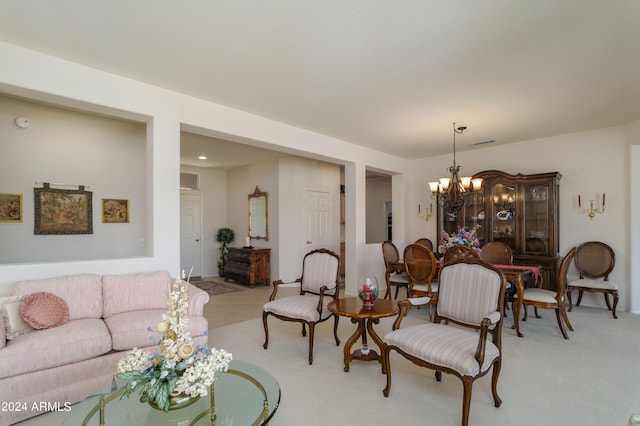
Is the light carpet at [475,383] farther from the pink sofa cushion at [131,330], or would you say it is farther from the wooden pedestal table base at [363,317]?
the pink sofa cushion at [131,330]

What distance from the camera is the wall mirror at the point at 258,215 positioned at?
22.8 feet

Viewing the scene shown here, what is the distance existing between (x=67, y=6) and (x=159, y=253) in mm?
2091

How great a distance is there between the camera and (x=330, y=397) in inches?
94.1

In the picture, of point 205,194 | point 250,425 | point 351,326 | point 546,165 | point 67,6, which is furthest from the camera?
point 205,194

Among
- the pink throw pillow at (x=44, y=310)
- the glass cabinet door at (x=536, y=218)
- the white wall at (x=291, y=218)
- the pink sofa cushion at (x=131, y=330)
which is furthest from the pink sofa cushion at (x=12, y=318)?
the glass cabinet door at (x=536, y=218)

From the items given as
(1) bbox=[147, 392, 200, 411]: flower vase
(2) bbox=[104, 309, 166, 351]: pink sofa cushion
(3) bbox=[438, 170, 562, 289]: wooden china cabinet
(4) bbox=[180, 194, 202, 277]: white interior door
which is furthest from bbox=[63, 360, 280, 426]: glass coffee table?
(4) bbox=[180, 194, 202, 277]: white interior door

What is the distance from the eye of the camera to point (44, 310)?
2385mm

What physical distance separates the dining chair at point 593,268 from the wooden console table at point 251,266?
5144 millimetres

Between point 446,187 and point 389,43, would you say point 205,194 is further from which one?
point 389,43

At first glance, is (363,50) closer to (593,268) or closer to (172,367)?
(172,367)

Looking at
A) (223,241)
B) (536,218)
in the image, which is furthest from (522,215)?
(223,241)

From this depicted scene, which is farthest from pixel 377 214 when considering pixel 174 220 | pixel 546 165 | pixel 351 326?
pixel 174 220

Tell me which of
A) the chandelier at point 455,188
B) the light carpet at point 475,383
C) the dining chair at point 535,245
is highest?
the chandelier at point 455,188

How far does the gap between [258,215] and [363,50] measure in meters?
5.09
